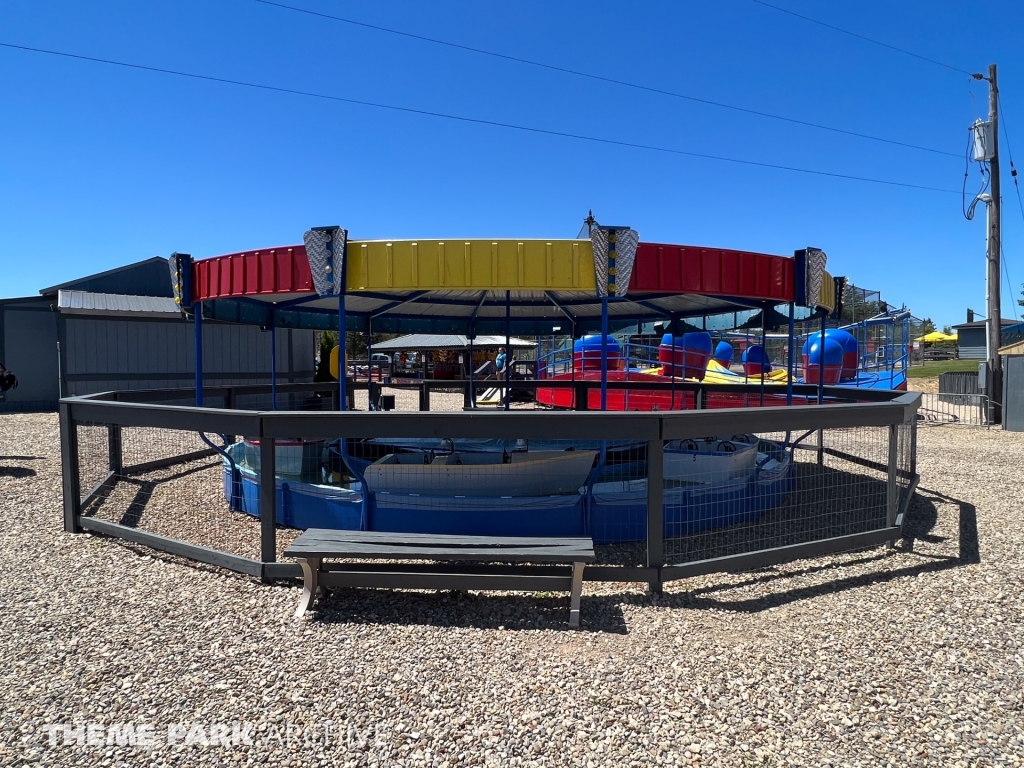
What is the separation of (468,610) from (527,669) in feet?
2.93

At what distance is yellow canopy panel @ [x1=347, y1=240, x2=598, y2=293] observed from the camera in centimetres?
571

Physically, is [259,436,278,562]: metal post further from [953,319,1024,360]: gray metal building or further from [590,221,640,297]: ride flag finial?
[953,319,1024,360]: gray metal building

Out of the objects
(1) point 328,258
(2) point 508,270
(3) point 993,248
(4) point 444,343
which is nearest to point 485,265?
(2) point 508,270

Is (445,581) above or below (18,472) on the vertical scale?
above

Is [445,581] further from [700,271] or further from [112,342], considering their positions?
[112,342]

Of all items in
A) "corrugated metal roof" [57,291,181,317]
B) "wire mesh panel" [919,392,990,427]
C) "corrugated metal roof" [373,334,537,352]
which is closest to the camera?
"wire mesh panel" [919,392,990,427]

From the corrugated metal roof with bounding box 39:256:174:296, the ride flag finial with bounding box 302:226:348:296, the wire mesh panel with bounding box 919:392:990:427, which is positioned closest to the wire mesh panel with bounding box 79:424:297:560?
the ride flag finial with bounding box 302:226:348:296

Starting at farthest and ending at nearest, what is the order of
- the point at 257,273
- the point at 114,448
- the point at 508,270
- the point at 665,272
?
the point at 114,448 → the point at 257,273 → the point at 665,272 → the point at 508,270

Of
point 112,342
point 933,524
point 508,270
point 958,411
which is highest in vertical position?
point 508,270

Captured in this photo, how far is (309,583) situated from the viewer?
4238mm

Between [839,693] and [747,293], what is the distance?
441cm

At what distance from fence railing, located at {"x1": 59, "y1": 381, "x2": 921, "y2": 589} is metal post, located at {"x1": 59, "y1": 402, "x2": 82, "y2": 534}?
0.7 inches

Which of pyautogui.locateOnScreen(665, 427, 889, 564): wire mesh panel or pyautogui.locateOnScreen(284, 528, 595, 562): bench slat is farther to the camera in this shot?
pyautogui.locateOnScreen(665, 427, 889, 564): wire mesh panel

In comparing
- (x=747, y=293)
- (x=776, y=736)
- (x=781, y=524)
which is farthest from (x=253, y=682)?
(x=747, y=293)
